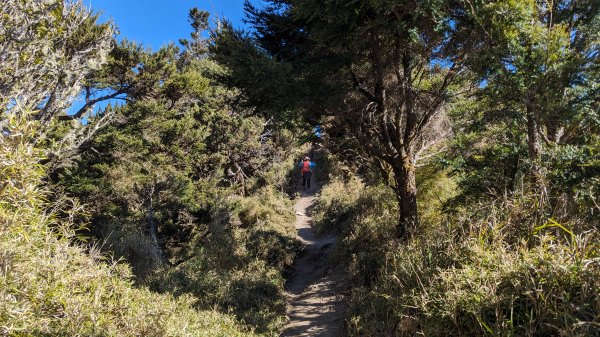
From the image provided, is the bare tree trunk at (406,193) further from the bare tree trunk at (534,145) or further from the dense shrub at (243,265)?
the dense shrub at (243,265)

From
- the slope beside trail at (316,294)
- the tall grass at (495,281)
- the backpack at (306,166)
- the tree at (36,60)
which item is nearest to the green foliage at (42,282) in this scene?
the tree at (36,60)

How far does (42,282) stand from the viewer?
11.7ft

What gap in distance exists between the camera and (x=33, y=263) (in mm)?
3506

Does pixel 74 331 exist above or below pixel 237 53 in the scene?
below

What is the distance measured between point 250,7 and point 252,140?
9.03 m

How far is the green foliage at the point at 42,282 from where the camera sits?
313cm

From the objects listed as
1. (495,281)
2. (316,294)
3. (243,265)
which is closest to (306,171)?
(243,265)

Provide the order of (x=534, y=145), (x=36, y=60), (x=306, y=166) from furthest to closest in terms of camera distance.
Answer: (x=306, y=166) < (x=534, y=145) < (x=36, y=60)

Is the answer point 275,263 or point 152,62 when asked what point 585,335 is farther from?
point 152,62

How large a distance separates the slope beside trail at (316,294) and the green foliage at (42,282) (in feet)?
7.17

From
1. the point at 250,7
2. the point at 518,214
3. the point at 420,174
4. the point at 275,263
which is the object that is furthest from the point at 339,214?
the point at 518,214

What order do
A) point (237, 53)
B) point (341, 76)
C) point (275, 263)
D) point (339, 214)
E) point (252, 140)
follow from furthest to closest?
point (252, 140) → point (339, 214) → point (275, 263) → point (341, 76) → point (237, 53)

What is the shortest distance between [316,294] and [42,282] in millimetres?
5895

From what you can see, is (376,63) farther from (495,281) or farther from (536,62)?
(495,281)
